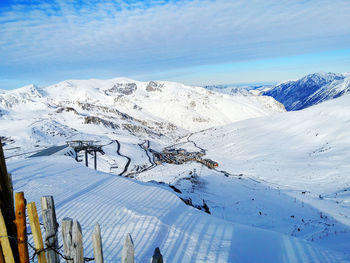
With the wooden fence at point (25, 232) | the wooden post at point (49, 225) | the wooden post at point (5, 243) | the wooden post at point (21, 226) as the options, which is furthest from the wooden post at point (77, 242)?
the wooden post at point (5, 243)

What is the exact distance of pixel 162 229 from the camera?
6387 millimetres

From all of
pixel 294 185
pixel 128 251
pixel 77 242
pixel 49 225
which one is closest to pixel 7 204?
pixel 49 225

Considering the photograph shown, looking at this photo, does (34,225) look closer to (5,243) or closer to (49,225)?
(49,225)

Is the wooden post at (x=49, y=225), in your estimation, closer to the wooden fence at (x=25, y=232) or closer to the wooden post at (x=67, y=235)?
the wooden fence at (x=25, y=232)

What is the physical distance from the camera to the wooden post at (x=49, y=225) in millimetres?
2936

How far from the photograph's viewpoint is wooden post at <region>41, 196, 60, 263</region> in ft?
9.63

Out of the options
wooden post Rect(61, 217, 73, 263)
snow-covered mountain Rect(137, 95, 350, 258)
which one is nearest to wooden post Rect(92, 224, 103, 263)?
wooden post Rect(61, 217, 73, 263)

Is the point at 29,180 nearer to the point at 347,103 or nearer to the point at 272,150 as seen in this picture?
the point at 272,150

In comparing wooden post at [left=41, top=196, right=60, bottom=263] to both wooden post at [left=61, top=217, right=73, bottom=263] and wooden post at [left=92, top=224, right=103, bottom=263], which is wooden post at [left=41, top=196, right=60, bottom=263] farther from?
wooden post at [left=92, top=224, right=103, bottom=263]

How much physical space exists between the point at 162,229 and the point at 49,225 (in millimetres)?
3990

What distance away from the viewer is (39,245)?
2.85 m

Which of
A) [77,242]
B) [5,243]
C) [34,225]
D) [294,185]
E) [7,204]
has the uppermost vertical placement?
[7,204]

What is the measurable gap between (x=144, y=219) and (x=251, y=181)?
44.7 ft

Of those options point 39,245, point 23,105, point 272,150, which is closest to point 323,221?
point 39,245
